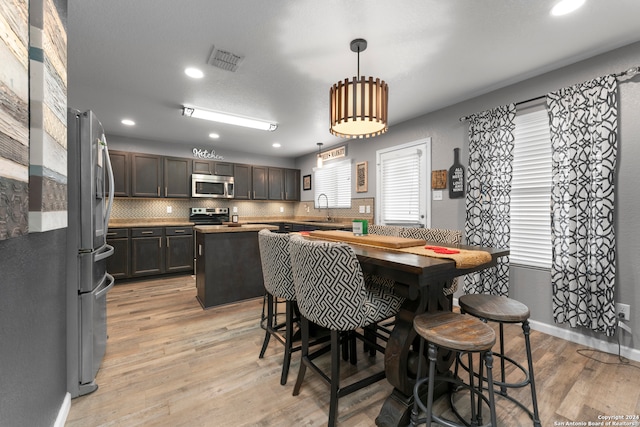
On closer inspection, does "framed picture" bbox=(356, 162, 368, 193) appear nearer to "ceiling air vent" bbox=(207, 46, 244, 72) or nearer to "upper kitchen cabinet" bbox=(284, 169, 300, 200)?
"upper kitchen cabinet" bbox=(284, 169, 300, 200)

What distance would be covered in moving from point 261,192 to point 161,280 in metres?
2.55

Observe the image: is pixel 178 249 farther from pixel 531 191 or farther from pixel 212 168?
pixel 531 191

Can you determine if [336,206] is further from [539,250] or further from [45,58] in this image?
[45,58]

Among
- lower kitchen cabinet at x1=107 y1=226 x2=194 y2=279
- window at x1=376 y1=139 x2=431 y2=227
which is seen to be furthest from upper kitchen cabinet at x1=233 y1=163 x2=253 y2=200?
window at x1=376 y1=139 x2=431 y2=227

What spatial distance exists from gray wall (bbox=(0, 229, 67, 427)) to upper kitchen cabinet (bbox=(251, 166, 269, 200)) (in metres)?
4.30

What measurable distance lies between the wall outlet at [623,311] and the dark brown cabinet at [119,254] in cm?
584

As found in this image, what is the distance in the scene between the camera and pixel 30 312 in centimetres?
114

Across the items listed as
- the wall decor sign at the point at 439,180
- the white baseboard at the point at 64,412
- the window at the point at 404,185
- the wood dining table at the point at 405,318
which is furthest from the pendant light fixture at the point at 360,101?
the white baseboard at the point at 64,412

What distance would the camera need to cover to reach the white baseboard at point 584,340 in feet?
7.01

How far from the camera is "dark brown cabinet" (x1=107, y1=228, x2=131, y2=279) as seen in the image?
412cm

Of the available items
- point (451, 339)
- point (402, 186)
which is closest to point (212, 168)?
point (402, 186)

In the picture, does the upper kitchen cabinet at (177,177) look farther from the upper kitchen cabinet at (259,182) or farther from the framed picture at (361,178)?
the framed picture at (361,178)

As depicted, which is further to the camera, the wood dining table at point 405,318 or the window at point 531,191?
the window at point 531,191

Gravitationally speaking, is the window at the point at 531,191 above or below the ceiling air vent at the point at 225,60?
below
